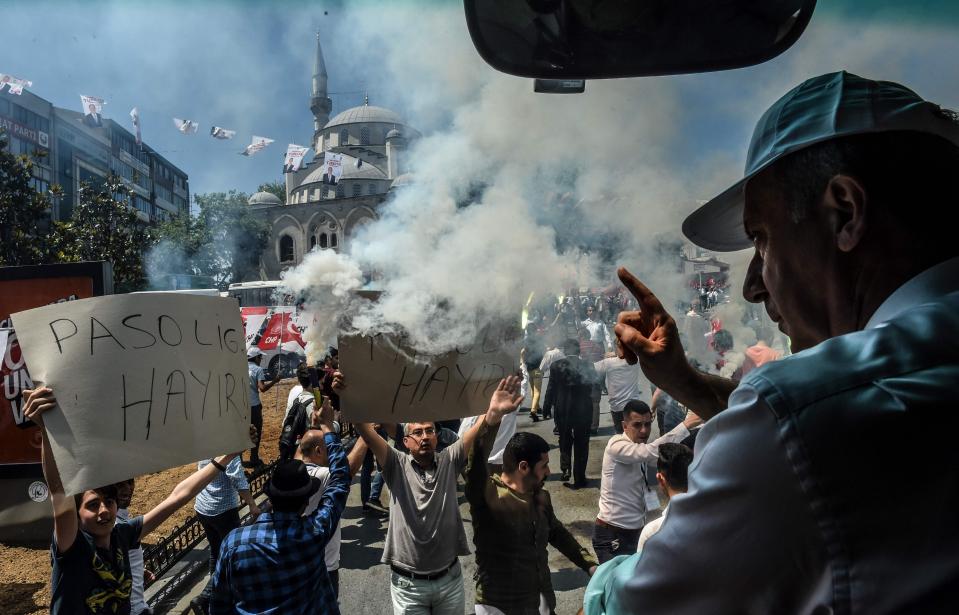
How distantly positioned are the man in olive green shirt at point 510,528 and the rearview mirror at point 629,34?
2.74 meters

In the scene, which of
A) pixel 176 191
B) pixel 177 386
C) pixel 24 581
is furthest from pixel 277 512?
pixel 176 191

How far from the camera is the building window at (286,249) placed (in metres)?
60.5

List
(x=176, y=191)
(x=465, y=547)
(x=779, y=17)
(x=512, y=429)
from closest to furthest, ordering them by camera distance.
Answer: (x=779, y=17)
(x=465, y=547)
(x=512, y=429)
(x=176, y=191)

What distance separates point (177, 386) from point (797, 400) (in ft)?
9.74

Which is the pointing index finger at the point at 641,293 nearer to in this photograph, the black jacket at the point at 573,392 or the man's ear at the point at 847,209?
the man's ear at the point at 847,209

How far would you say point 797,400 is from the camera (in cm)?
71

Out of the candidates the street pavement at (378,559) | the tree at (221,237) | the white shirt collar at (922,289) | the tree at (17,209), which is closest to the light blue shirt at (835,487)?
the white shirt collar at (922,289)

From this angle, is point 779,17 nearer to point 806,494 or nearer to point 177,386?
point 806,494

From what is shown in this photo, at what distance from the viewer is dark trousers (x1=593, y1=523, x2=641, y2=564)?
5.05 meters

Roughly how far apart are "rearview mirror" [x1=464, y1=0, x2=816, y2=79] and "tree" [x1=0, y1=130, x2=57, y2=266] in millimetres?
19275

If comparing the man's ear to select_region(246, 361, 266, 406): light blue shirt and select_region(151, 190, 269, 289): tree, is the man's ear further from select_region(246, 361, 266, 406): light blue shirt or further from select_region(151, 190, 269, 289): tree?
select_region(151, 190, 269, 289): tree

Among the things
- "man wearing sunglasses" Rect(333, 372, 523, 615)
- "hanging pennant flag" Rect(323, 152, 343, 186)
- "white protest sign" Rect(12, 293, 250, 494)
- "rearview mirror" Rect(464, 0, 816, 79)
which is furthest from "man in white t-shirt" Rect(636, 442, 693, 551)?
"hanging pennant flag" Rect(323, 152, 343, 186)

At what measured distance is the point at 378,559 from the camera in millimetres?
6559

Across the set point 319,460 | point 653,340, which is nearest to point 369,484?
point 319,460
